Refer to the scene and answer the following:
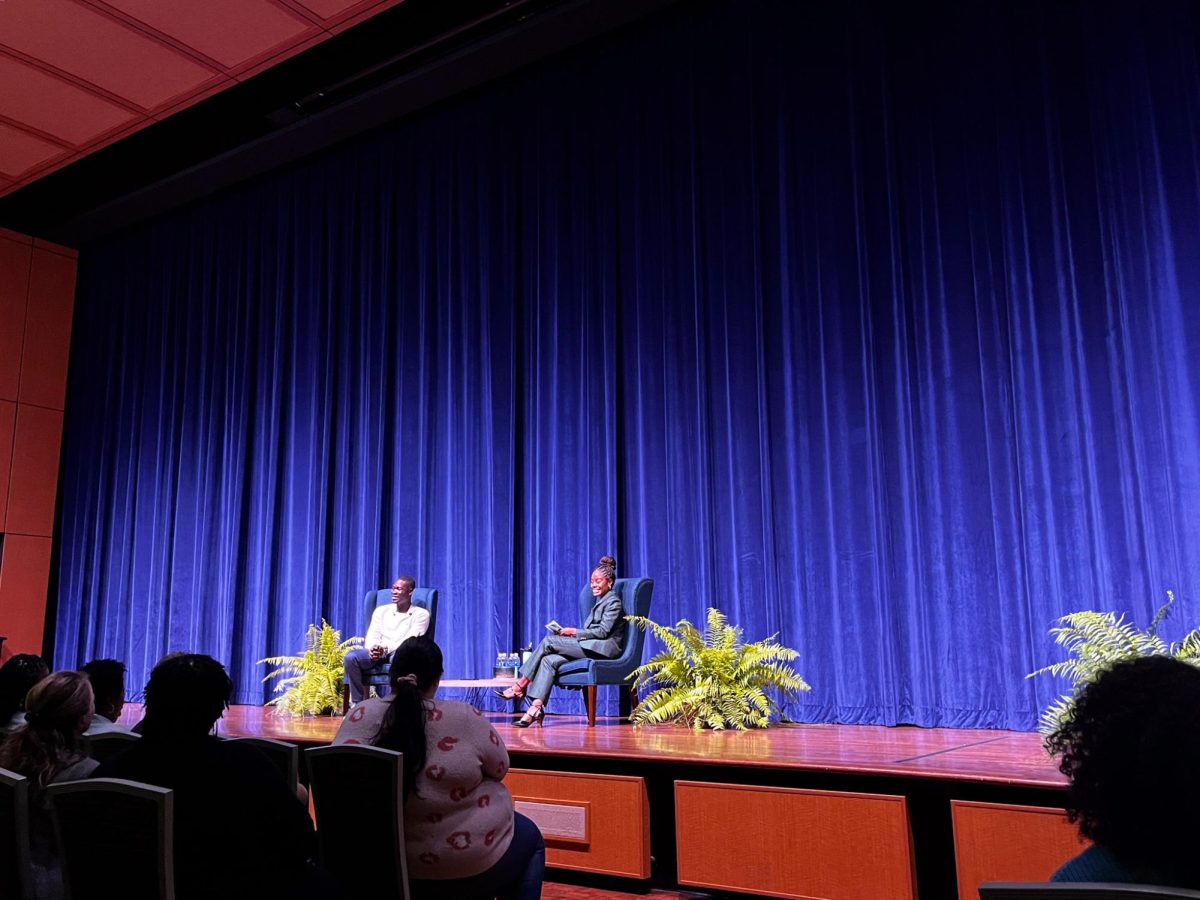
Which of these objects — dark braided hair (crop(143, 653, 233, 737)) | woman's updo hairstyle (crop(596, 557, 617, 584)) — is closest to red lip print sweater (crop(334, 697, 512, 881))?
dark braided hair (crop(143, 653, 233, 737))

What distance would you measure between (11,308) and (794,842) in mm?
10397

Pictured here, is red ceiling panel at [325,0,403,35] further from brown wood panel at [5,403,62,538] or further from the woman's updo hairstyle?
brown wood panel at [5,403,62,538]

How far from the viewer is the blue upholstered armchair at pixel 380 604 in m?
6.41

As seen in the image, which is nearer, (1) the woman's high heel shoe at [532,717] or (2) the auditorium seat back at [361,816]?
(2) the auditorium seat back at [361,816]

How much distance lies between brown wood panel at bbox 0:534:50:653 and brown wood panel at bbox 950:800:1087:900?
32.7 ft

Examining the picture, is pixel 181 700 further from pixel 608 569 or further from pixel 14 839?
pixel 608 569

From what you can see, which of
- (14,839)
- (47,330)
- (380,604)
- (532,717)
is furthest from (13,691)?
(47,330)

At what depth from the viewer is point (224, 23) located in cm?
671

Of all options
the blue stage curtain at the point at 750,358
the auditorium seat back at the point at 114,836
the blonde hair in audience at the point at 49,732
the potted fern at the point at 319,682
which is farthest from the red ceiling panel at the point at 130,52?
the auditorium seat back at the point at 114,836

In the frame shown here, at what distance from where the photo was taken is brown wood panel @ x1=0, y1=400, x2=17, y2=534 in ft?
33.8

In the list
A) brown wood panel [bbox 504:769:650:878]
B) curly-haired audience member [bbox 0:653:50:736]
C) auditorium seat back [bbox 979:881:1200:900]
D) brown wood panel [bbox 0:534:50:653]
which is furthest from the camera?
brown wood panel [bbox 0:534:50:653]

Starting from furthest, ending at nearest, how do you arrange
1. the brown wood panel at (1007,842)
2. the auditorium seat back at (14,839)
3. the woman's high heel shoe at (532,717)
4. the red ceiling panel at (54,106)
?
the red ceiling panel at (54,106) < the woman's high heel shoe at (532,717) < the brown wood panel at (1007,842) < the auditorium seat back at (14,839)

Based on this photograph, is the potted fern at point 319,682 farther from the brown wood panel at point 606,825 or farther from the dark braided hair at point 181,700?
→ the dark braided hair at point 181,700

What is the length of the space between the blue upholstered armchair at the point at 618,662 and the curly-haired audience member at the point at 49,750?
11.5 feet
